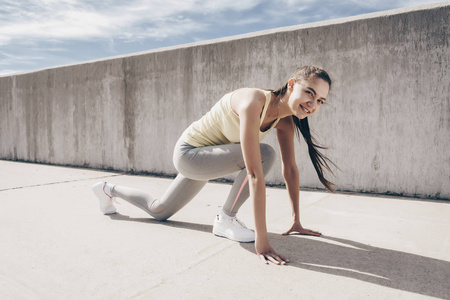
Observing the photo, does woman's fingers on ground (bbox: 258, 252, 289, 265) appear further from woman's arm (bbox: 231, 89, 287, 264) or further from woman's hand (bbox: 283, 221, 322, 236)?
woman's hand (bbox: 283, 221, 322, 236)

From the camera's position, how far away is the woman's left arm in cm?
242

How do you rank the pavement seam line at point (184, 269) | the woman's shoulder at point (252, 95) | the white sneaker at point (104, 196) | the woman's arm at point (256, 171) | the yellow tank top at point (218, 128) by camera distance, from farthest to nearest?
1. the white sneaker at point (104, 196)
2. the yellow tank top at point (218, 128)
3. the woman's shoulder at point (252, 95)
4. the woman's arm at point (256, 171)
5. the pavement seam line at point (184, 269)

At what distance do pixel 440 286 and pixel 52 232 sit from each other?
7.59ft

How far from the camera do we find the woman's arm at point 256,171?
1920mm

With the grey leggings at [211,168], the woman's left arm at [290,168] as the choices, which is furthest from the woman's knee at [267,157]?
the woman's left arm at [290,168]

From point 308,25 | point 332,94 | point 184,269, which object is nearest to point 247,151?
point 184,269

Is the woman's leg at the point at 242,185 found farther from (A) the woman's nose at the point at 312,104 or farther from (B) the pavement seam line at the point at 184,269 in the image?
(A) the woman's nose at the point at 312,104

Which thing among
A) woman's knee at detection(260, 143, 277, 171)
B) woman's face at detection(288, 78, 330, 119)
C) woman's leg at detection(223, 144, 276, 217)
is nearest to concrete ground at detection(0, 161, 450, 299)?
woman's leg at detection(223, 144, 276, 217)

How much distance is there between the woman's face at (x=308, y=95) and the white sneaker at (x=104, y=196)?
1.68 m

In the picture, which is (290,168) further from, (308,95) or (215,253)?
(215,253)

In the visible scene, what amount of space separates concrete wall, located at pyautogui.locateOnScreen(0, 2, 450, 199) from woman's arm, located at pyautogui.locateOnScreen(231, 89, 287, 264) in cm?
210

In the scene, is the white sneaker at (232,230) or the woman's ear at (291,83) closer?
the woman's ear at (291,83)

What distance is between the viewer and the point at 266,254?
1959mm

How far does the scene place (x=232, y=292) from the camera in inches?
64.4
